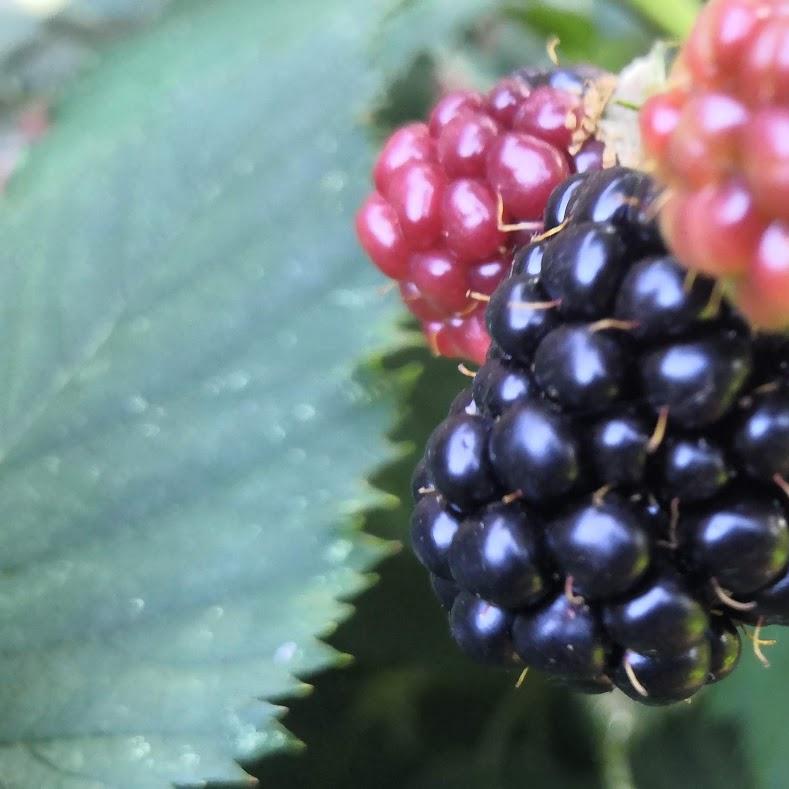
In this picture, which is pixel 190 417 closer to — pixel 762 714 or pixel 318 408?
pixel 318 408

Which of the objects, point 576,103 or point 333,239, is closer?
point 576,103

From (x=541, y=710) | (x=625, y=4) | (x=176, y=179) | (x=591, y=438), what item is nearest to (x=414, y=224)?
(x=591, y=438)

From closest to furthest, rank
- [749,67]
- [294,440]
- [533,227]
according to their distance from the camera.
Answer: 1. [749,67]
2. [533,227]
3. [294,440]

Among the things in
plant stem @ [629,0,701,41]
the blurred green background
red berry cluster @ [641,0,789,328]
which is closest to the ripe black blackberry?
red berry cluster @ [641,0,789,328]

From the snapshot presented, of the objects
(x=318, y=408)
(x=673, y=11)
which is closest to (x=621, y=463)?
(x=318, y=408)

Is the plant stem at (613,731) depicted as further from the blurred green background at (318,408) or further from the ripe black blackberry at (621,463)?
the ripe black blackberry at (621,463)

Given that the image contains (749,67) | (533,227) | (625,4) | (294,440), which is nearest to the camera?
(749,67)

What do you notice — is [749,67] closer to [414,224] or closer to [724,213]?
[724,213]
